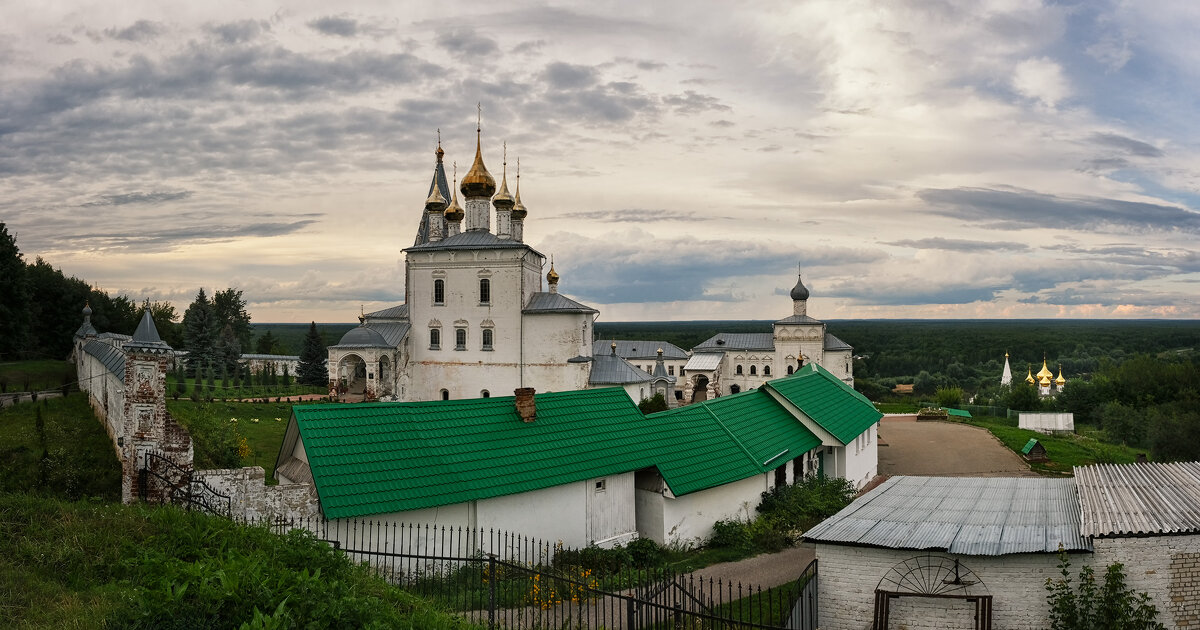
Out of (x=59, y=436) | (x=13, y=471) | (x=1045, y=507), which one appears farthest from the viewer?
(x=59, y=436)

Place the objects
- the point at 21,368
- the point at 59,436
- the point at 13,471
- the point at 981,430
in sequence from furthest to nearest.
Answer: the point at 981,430
the point at 21,368
the point at 59,436
the point at 13,471

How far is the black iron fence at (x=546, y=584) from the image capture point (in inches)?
352

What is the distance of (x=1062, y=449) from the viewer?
29453mm

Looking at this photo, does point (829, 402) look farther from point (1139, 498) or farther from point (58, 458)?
point (58, 458)

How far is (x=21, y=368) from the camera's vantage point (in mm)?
28609

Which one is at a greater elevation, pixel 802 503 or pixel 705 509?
pixel 705 509

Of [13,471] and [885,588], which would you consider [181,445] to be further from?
[885,588]

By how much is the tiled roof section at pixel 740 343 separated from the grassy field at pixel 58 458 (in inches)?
1627

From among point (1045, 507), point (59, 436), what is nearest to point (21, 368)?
point (59, 436)

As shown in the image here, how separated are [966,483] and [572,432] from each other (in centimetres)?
703

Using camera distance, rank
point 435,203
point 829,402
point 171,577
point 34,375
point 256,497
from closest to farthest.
Result: point 171,577 → point 256,497 → point 829,402 → point 34,375 → point 435,203

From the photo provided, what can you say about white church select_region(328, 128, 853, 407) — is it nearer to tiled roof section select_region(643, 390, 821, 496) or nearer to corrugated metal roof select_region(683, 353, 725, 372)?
tiled roof section select_region(643, 390, 821, 496)

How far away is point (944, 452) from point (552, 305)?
17153mm

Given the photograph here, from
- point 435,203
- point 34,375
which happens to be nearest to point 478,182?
point 435,203
